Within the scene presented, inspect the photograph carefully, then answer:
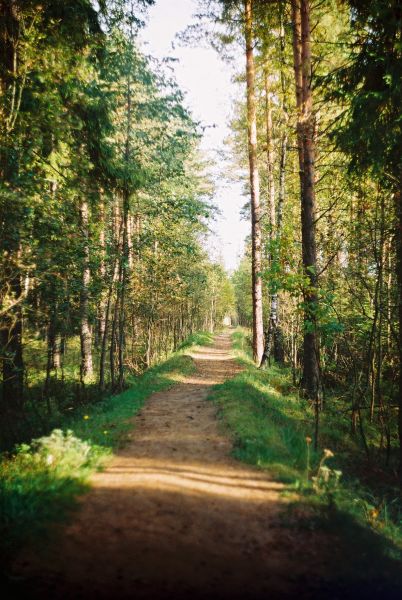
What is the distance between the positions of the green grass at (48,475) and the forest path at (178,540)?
0.22m

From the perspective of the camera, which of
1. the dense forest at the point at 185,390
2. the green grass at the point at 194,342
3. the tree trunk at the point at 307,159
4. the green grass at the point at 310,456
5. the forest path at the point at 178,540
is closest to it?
the forest path at the point at 178,540

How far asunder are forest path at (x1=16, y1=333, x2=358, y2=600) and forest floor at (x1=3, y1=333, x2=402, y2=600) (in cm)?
1

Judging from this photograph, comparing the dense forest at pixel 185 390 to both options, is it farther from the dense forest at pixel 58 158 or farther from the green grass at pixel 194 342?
the green grass at pixel 194 342

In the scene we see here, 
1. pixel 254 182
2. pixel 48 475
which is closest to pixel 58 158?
pixel 48 475

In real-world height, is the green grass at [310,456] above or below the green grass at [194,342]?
below

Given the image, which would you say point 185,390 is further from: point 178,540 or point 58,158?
point 178,540

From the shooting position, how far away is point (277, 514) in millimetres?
4246

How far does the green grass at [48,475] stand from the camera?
11.9 feet

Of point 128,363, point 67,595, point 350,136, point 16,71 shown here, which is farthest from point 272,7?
point 128,363

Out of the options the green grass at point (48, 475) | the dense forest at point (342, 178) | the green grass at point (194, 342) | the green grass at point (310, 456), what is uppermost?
the dense forest at point (342, 178)

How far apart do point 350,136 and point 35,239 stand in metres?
7.08

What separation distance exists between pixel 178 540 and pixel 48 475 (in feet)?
6.43

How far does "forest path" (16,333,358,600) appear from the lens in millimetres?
3062

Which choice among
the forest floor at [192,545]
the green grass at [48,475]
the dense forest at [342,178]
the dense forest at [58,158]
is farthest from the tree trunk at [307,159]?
the forest floor at [192,545]
